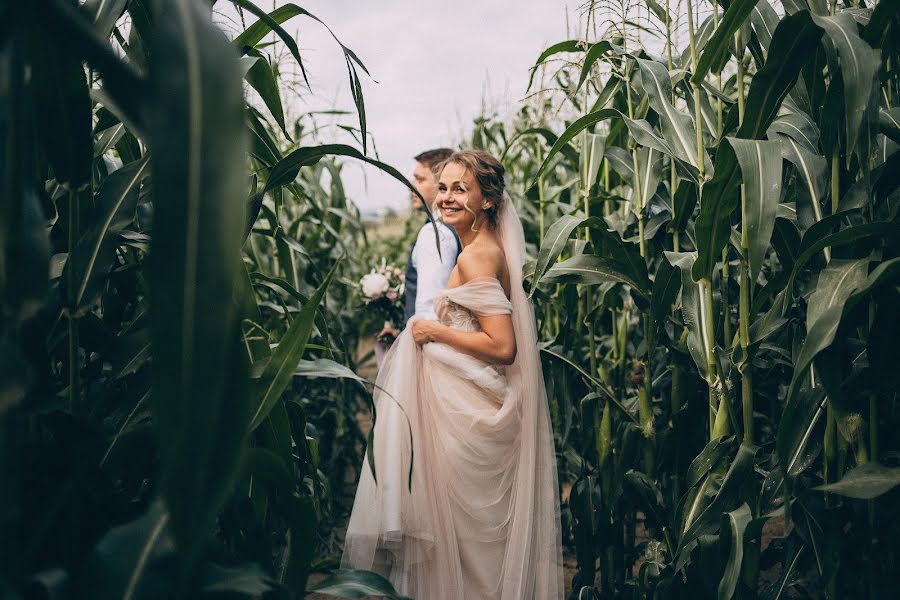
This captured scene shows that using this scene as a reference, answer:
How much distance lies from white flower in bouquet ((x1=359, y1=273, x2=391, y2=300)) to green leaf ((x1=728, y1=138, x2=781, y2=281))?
8.23 ft

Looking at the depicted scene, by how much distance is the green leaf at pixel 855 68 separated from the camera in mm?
1068

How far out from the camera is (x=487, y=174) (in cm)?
242

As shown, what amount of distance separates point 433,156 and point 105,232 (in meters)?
2.77

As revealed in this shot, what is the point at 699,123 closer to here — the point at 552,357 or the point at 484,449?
the point at 552,357

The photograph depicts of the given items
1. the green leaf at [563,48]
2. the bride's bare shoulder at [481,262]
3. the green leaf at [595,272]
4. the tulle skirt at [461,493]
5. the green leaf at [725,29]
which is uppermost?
the green leaf at [563,48]

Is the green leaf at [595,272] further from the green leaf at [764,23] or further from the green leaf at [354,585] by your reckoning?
the green leaf at [354,585]

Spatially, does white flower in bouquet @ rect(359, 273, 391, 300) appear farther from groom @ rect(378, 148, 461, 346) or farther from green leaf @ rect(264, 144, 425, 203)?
green leaf @ rect(264, 144, 425, 203)

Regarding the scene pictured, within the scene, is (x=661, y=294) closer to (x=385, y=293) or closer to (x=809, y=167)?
(x=809, y=167)

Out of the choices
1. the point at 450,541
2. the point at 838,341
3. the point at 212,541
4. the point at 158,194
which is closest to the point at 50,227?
the point at 212,541

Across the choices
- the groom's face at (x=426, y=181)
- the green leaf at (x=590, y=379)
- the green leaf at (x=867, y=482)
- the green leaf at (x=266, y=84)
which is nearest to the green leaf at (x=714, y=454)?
the green leaf at (x=867, y=482)

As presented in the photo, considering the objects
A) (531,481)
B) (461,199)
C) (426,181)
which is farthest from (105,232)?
(426,181)

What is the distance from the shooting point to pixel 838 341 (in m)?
1.21

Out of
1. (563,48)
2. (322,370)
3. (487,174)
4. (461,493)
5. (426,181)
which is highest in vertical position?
(426,181)

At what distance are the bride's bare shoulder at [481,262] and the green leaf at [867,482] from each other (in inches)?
51.0
